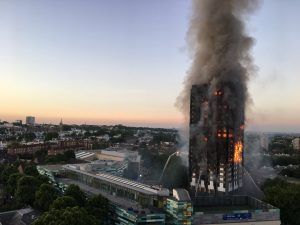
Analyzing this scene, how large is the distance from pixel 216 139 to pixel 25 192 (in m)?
20.9

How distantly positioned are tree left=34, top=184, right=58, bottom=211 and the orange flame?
2013 centimetres

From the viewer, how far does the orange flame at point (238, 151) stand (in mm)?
44531

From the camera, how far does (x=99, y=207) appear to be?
31.8 m

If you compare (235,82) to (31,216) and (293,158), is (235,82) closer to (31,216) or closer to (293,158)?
(31,216)

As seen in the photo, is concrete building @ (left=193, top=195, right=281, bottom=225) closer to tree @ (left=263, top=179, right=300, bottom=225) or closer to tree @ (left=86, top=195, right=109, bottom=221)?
tree @ (left=263, top=179, right=300, bottom=225)

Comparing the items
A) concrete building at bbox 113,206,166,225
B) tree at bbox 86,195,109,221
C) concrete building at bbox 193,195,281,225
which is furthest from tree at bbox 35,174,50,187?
concrete building at bbox 193,195,281,225

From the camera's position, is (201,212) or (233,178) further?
(233,178)

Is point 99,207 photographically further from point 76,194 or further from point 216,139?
point 216,139

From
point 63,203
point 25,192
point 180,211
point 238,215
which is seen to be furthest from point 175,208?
point 25,192

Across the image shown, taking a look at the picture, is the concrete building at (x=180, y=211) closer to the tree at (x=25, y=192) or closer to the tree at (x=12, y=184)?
the tree at (x=25, y=192)

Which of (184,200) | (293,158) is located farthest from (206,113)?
(293,158)

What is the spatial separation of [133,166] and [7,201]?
21031mm

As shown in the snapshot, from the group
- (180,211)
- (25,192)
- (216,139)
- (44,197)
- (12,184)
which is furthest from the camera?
(12,184)

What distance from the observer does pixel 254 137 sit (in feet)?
199
